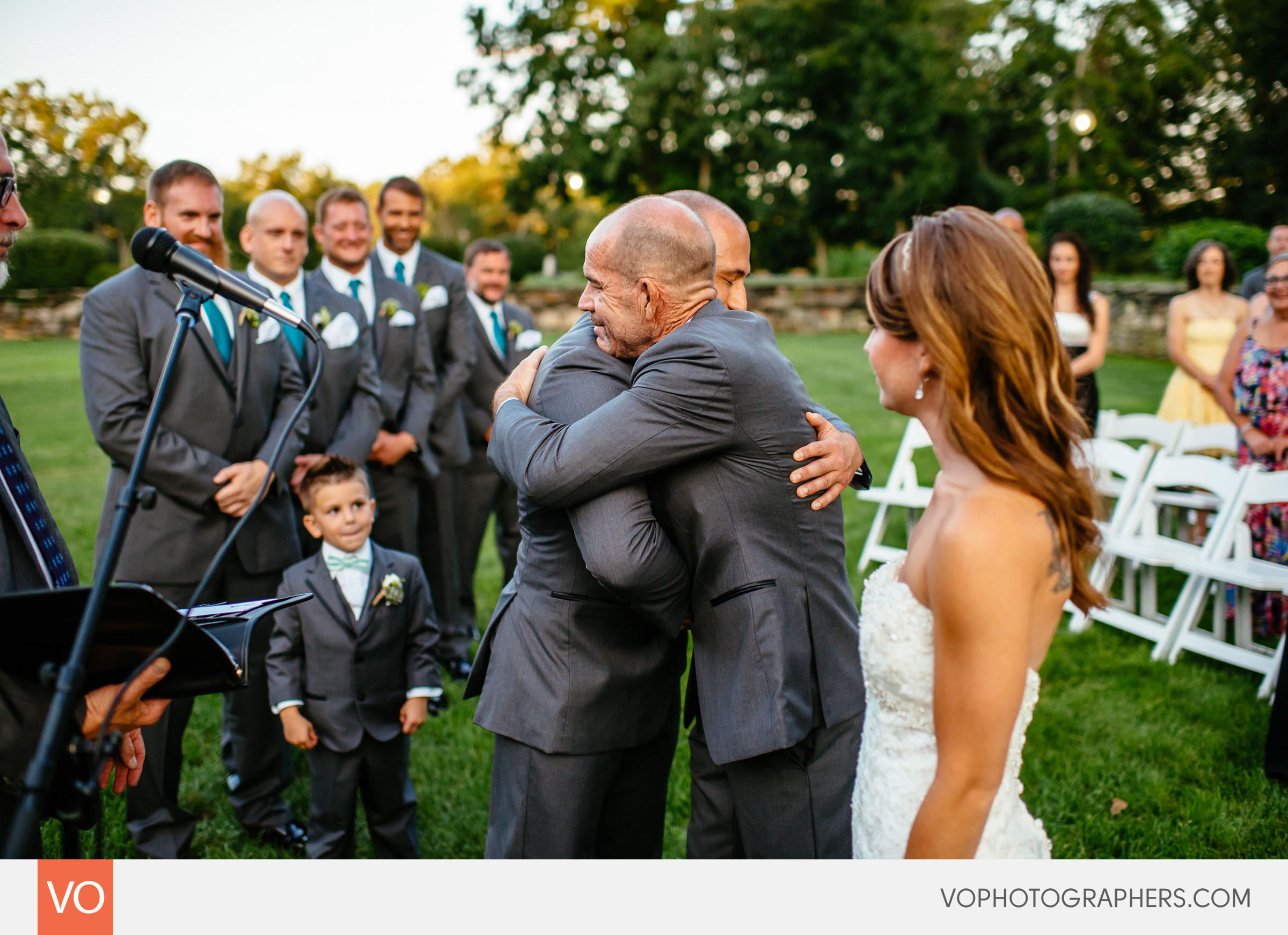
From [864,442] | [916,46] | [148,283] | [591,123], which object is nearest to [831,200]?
[916,46]

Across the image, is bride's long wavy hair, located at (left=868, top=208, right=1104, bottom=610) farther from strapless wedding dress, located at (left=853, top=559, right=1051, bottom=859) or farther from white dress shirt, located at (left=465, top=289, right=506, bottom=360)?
white dress shirt, located at (left=465, top=289, right=506, bottom=360)

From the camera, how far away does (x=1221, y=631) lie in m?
5.84

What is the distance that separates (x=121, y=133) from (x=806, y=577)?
38372 millimetres

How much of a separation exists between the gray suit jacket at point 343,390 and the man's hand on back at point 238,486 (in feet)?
3.21

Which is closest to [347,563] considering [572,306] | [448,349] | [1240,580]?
[448,349]

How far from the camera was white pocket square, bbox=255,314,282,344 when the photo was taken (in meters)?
4.12

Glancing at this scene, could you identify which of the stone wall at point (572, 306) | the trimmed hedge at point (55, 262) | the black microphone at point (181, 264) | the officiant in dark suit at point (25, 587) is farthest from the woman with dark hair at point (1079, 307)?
the trimmed hedge at point (55, 262)

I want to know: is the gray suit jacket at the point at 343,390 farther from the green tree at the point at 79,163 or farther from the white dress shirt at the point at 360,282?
the green tree at the point at 79,163

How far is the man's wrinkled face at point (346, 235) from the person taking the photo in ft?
18.0

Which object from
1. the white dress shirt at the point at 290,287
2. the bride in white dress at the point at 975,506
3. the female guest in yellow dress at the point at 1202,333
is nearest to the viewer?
the bride in white dress at the point at 975,506

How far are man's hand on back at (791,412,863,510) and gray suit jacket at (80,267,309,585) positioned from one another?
2586 millimetres

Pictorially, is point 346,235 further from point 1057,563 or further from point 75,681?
point 1057,563

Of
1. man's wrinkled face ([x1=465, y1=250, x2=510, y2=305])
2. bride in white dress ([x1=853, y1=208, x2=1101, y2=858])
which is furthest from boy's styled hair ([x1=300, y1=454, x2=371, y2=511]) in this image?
man's wrinkled face ([x1=465, y1=250, x2=510, y2=305])

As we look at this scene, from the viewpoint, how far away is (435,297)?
20.4 feet
